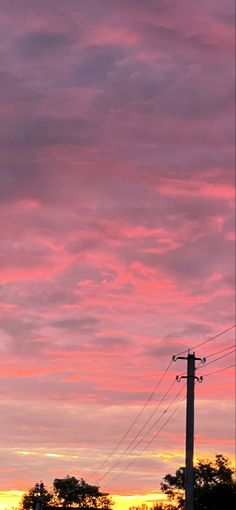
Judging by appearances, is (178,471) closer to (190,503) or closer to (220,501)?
(220,501)

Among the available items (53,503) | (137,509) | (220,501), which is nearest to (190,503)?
(220,501)

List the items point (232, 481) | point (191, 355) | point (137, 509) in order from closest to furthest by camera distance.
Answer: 1. point (191, 355)
2. point (232, 481)
3. point (137, 509)

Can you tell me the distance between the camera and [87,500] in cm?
19850

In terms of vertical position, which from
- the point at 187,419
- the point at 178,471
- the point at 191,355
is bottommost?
the point at 187,419

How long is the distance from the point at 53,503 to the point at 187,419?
148m

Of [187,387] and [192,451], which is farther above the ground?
[187,387]

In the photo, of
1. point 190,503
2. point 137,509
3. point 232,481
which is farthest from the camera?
point 137,509

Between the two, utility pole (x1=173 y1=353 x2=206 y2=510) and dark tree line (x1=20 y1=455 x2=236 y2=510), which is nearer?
utility pole (x1=173 y1=353 x2=206 y2=510)

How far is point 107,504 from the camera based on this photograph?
198 m

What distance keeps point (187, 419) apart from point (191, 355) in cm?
459

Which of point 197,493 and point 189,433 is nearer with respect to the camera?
point 189,433

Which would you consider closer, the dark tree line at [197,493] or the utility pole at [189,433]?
the utility pole at [189,433]

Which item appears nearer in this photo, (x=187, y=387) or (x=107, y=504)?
(x=187, y=387)

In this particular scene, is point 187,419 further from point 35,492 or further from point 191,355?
point 35,492
